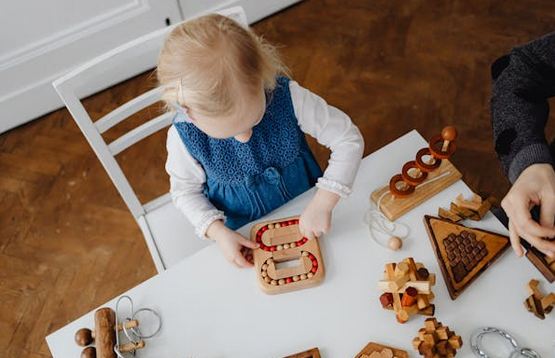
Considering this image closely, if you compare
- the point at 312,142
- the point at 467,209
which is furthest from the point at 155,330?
the point at 312,142

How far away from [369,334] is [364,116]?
124 cm

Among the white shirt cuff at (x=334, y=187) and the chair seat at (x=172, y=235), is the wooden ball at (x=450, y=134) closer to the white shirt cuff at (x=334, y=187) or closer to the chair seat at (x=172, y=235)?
the white shirt cuff at (x=334, y=187)

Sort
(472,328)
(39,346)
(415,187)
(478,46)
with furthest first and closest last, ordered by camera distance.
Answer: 1. (478,46)
2. (39,346)
3. (415,187)
4. (472,328)

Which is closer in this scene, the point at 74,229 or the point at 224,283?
the point at 224,283

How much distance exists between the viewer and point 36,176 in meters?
1.92

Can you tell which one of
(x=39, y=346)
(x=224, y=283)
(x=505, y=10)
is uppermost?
(x=505, y=10)

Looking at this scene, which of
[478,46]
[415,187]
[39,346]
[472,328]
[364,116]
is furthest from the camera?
[478,46]

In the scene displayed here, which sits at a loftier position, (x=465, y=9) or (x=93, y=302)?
(x=465, y=9)

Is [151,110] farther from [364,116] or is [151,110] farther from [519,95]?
[519,95]

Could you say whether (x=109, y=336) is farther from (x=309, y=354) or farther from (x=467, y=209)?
(x=467, y=209)

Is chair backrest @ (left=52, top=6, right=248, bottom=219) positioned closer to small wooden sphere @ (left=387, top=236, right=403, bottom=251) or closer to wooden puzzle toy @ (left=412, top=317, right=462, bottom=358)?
small wooden sphere @ (left=387, top=236, right=403, bottom=251)

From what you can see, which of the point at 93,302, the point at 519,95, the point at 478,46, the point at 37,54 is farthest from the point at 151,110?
the point at 519,95

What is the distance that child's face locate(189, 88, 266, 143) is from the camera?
0.83 metres

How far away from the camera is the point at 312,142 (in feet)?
6.24
